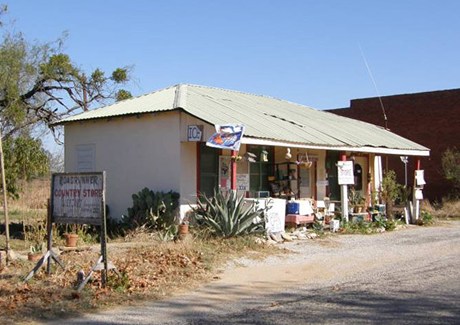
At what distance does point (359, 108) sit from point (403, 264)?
26889 mm

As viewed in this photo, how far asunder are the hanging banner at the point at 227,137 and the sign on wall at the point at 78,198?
4743 millimetres

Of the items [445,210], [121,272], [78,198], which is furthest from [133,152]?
[445,210]

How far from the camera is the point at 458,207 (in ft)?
89.7

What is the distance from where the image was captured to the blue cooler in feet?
57.6

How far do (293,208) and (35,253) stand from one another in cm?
821

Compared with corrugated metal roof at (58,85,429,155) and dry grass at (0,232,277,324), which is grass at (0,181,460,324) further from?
corrugated metal roof at (58,85,429,155)

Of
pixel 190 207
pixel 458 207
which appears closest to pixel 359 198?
pixel 458 207

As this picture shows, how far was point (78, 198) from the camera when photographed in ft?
31.9

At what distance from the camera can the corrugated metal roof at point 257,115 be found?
1641 cm

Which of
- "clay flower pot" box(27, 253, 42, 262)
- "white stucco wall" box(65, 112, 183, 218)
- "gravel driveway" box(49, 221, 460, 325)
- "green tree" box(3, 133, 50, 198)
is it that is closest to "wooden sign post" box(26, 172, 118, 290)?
"clay flower pot" box(27, 253, 42, 262)

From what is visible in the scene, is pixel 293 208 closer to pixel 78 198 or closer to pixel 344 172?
pixel 344 172

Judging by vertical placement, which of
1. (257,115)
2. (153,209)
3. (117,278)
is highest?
(257,115)

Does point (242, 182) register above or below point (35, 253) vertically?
above

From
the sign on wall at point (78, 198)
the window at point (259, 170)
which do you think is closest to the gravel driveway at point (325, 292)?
the sign on wall at point (78, 198)
